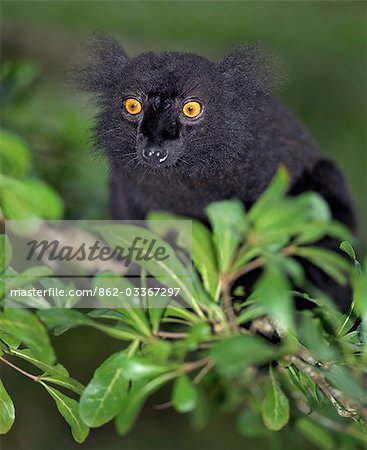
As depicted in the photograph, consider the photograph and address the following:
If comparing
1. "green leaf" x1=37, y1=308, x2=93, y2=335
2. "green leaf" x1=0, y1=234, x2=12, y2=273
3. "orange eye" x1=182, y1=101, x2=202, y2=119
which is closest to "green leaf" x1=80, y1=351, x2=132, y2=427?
"green leaf" x1=37, y1=308, x2=93, y2=335

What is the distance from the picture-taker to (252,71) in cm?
248

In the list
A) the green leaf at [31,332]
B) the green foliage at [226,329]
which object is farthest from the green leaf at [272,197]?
the green leaf at [31,332]

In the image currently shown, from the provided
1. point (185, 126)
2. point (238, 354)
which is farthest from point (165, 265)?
point (185, 126)

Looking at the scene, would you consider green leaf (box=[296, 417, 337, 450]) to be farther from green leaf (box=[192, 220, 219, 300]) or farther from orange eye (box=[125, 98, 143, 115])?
orange eye (box=[125, 98, 143, 115])

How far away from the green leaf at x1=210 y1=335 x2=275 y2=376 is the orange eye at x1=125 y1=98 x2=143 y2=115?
1.38 m

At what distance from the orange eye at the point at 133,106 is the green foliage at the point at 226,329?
36.3 inches

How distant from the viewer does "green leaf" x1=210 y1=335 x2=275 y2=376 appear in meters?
1.12

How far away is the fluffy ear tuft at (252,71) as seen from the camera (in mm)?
2471

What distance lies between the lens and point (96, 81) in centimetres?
266

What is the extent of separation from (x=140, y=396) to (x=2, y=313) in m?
0.37

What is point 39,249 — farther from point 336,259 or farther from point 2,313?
point 336,259

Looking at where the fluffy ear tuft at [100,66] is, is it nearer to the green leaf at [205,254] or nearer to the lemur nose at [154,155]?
the lemur nose at [154,155]

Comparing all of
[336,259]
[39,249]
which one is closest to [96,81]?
[39,249]

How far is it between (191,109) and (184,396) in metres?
1.39
